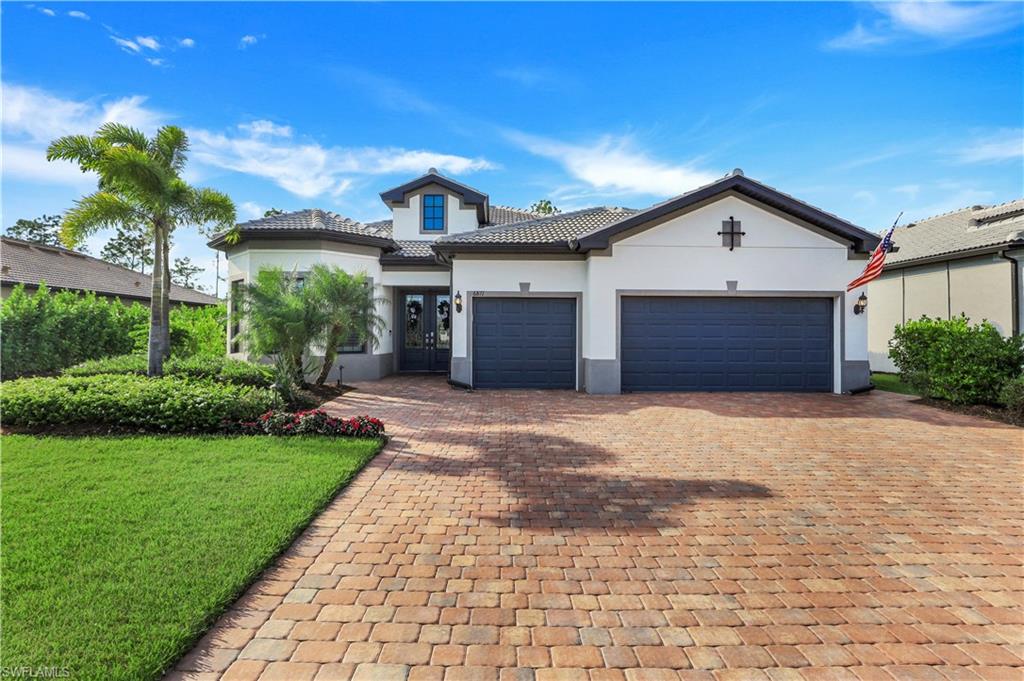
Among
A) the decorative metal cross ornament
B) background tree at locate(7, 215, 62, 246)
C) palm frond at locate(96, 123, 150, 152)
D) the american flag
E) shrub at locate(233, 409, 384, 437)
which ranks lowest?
shrub at locate(233, 409, 384, 437)

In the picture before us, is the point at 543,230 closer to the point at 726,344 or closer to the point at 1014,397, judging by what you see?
the point at 726,344

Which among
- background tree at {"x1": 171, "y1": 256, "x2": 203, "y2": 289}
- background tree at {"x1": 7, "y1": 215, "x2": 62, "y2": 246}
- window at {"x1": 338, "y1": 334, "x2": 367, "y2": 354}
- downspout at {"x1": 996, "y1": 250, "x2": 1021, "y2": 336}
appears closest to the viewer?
downspout at {"x1": 996, "y1": 250, "x2": 1021, "y2": 336}

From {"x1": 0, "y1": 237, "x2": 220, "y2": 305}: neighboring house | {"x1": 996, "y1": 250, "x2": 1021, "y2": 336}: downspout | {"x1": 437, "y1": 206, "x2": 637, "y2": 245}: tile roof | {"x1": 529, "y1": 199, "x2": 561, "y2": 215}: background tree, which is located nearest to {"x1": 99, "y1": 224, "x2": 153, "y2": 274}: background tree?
{"x1": 0, "y1": 237, "x2": 220, "y2": 305}: neighboring house

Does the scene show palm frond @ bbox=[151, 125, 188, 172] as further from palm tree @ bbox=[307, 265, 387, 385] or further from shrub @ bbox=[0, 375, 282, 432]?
shrub @ bbox=[0, 375, 282, 432]

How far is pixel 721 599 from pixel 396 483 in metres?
3.52

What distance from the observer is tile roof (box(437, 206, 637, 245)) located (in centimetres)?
1270

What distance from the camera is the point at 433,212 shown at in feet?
60.7

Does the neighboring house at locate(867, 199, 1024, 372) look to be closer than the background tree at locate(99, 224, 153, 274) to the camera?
Yes

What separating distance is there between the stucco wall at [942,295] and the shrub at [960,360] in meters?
4.23

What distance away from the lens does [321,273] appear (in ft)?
39.2

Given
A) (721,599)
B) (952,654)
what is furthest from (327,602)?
(952,654)

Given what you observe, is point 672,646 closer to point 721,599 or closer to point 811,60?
point 721,599

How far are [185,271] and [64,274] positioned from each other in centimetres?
3655

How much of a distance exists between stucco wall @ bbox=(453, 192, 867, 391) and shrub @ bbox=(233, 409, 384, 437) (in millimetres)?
6654
